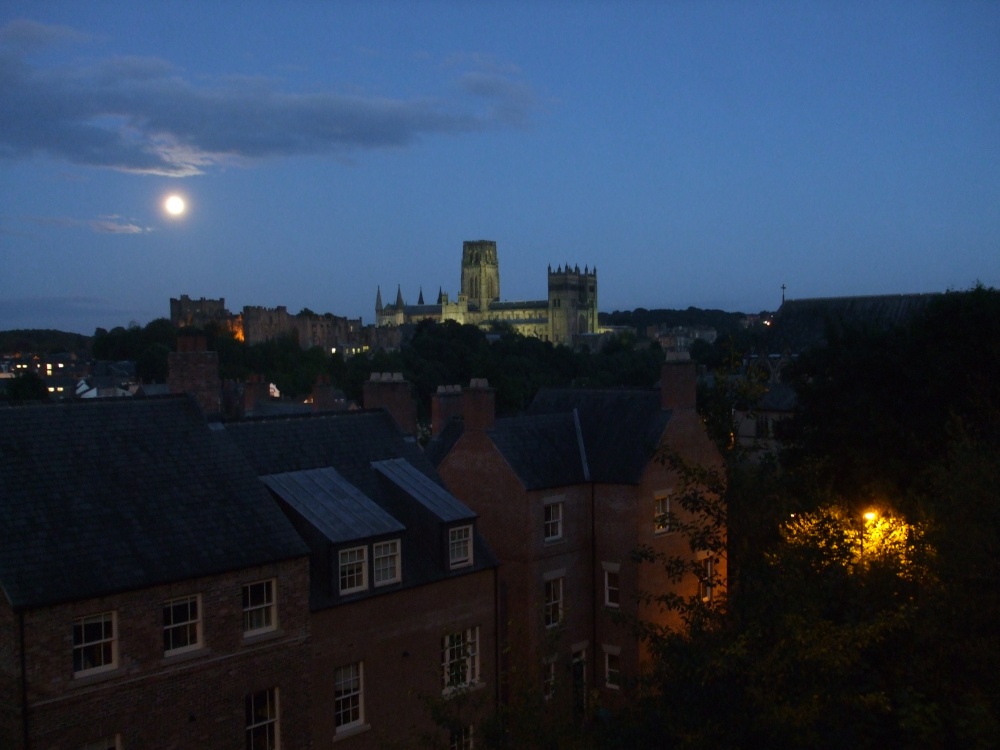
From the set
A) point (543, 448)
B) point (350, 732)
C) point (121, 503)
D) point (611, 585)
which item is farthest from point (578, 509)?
point (121, 503)

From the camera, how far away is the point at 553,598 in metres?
30.3

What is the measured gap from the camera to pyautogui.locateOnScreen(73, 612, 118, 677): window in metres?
17.3

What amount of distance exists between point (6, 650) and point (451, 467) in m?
16.7

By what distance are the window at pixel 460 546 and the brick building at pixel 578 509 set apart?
160 inches

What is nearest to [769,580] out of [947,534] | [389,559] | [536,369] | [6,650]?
[947,534]

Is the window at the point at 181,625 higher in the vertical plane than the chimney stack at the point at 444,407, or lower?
lower

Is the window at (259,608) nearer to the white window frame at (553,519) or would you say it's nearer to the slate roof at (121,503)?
the slate roof at (121,503)

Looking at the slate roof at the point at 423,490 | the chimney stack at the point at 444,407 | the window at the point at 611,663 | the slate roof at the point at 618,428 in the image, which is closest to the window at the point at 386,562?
the slate roof at the point at 423,490

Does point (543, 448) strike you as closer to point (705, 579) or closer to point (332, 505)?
point (332, 505)

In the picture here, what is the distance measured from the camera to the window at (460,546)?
24.7m

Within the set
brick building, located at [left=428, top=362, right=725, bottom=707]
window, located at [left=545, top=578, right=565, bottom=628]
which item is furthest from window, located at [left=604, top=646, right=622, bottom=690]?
window, located at [left=545, top=578, right=565, bottom=628]

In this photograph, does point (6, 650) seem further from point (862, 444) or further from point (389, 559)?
point (862, 444)

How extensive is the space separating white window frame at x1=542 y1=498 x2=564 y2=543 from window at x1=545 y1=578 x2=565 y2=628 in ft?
4.66

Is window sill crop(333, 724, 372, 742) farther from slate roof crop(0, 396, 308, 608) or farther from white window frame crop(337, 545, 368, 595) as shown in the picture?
slate roof crop(0, 396, 308, 608)
